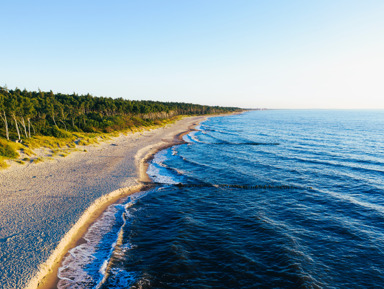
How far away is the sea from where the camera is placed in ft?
38.9

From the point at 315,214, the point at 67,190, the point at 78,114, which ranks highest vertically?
the point at 78,114

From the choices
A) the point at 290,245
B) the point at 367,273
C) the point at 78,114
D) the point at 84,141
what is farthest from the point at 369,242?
the point at 78,114

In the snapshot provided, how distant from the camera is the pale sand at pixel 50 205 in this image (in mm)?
11211

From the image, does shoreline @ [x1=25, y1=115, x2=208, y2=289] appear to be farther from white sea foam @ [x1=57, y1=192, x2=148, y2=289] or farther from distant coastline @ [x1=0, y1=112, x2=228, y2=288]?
white sea foam @ [x1=57, y1=192, x2=148, y2=289]

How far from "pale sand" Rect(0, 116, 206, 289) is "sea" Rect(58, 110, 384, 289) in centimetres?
107

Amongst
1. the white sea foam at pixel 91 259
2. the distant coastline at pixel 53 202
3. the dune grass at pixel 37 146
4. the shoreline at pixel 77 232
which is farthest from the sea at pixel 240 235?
the dune grass at pixel 37 146

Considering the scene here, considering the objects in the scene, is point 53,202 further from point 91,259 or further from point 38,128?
point 38,128

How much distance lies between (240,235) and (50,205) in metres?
15.4

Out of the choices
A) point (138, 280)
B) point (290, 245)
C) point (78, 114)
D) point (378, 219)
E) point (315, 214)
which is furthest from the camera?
point (78, 114)

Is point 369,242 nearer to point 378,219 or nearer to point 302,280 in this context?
point 378,219

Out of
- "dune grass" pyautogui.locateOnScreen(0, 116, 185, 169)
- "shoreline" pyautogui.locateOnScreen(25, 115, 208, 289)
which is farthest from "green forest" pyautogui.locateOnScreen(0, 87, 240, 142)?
"shoreline" pyautogui.locateOnScreen(25, 115, 208, 289)

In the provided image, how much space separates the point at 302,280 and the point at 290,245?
3258 millimetres

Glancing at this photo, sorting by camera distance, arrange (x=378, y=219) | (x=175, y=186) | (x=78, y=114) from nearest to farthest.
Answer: (x=378, y=219)
(x=175, y=186)
(x=78, y=114)

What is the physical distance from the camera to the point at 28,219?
15211mm
